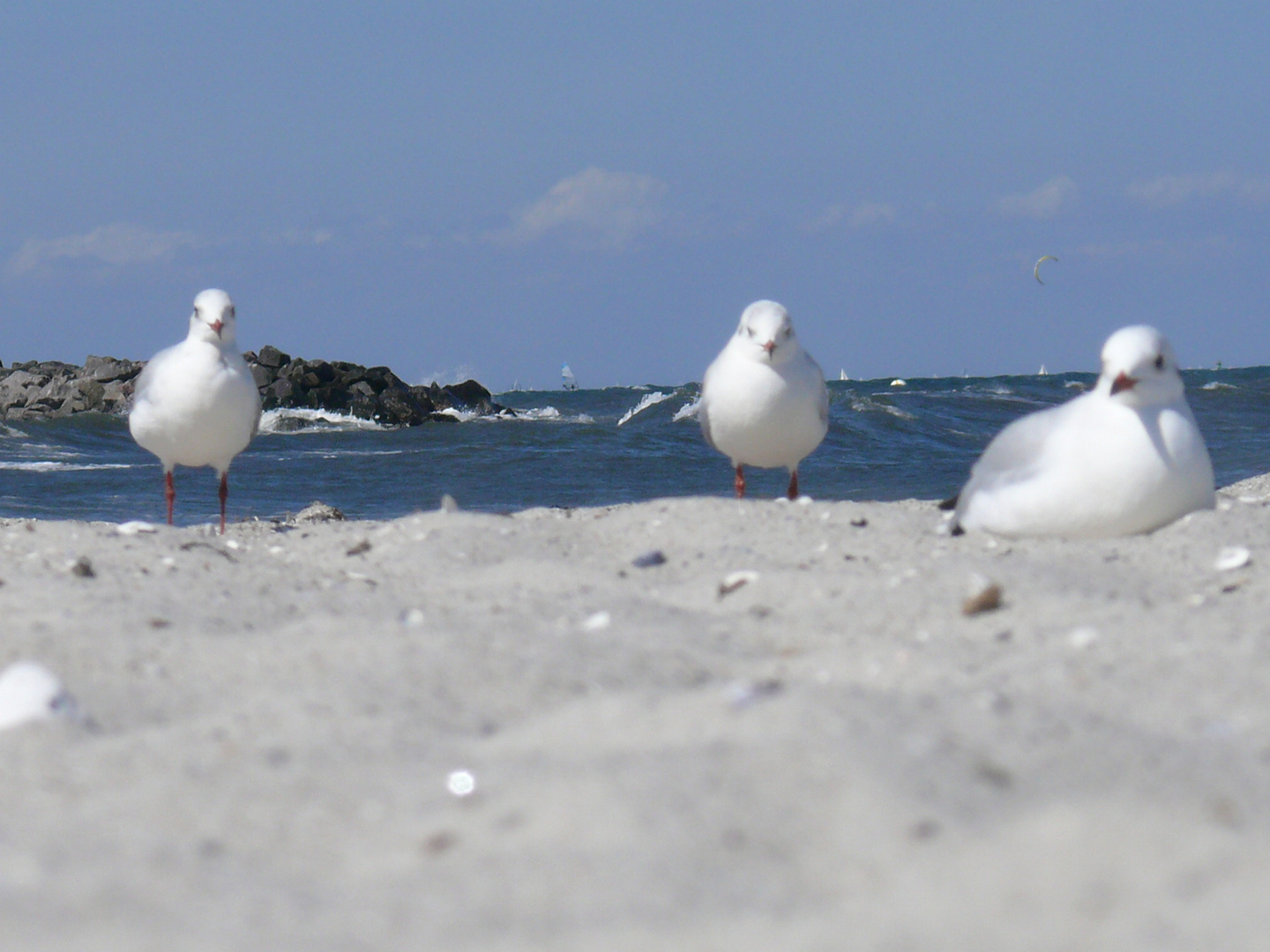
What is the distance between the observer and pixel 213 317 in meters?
6.73

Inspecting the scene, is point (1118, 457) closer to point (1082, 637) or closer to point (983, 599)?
point (983, 599)

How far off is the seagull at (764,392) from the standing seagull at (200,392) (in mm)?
2488

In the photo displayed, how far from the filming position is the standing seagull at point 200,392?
6762 mm

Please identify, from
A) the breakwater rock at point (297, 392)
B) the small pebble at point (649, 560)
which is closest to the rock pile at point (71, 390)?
the breakwater rock at point (297, 392)

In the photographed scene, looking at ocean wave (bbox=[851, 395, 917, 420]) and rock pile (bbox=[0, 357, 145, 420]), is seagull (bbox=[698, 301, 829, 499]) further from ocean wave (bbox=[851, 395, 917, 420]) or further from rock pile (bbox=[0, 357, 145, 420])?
rock pile (bbox=[0, 357, 145, 420])

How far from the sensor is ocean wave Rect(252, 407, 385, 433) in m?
24.5

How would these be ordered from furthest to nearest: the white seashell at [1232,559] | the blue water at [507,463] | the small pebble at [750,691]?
1. the blue water at [507,463]
2. the white seashell at [1232,559]
3. the small pebble at [750,691]

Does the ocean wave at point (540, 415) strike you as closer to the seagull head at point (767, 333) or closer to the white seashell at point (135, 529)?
the seagull head at point (767, 333)

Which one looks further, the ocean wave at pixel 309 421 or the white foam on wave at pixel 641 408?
the white foam on wave at pixel 641 408

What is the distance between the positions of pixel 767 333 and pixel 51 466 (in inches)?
514

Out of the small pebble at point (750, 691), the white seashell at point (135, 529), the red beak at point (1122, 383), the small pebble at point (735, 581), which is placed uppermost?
the red beak at point (1122, 383)

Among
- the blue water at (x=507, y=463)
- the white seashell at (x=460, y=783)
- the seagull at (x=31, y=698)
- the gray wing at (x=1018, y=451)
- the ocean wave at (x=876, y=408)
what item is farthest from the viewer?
the ocean wave at (x=876, y=408)

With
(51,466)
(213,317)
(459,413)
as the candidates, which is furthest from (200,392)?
(459,413)

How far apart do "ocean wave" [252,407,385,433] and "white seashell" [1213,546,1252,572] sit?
21.0m
